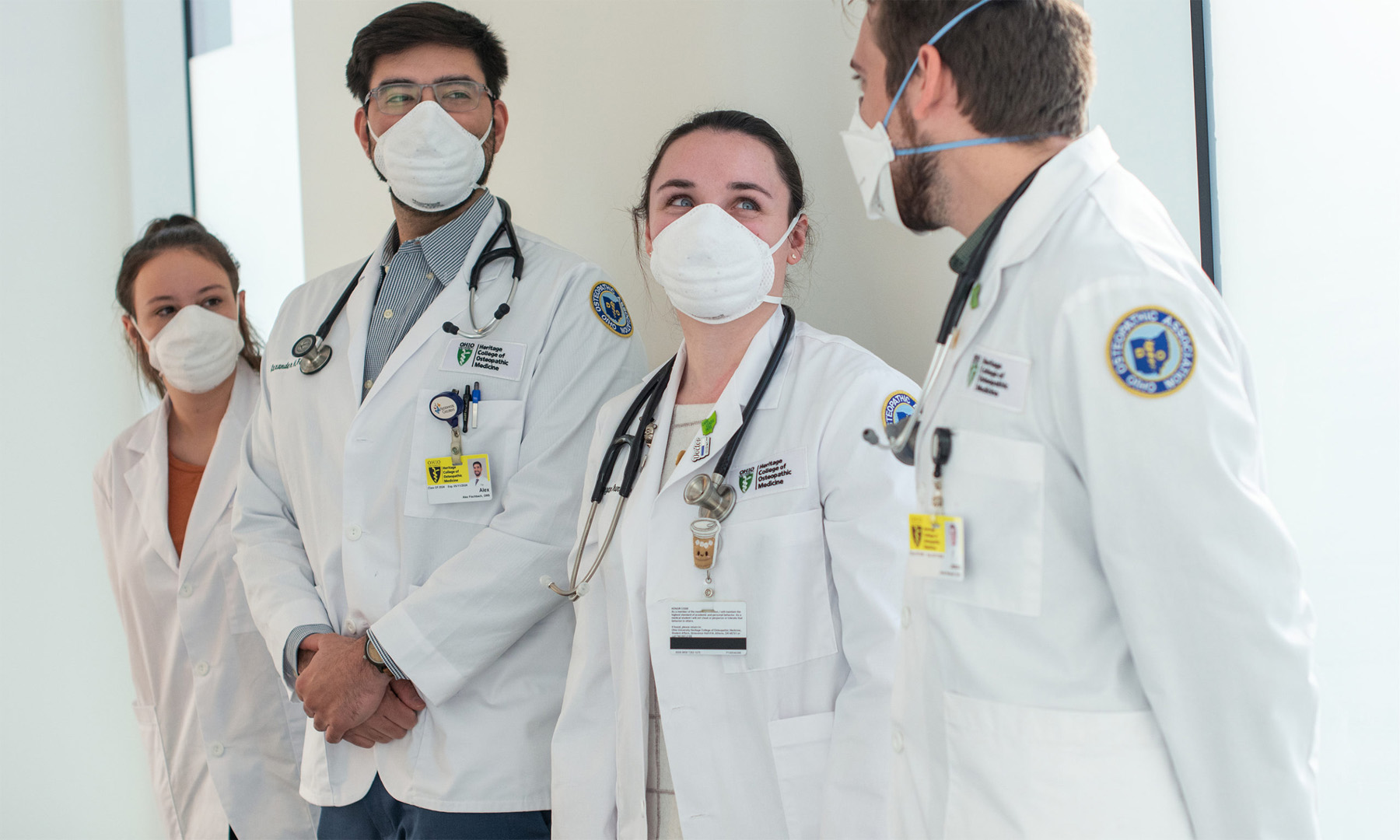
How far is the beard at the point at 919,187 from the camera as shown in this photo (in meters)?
1.18

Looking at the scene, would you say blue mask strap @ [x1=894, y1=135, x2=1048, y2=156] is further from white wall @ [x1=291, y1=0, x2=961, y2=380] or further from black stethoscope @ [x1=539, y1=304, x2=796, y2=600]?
white wall @ [x1=291, y1=0, x2=961, y2=380]

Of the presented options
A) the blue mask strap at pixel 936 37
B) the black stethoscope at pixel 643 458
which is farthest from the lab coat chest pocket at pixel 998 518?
the black stethoscope at pixel 643 458

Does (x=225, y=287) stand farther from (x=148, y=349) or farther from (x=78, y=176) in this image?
(x=78, y=176)

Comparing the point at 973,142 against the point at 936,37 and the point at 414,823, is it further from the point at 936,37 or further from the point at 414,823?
the point at 414,823

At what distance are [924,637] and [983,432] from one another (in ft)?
0.75

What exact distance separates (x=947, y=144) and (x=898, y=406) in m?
0.49

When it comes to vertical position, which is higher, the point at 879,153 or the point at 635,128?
the point at 635,128

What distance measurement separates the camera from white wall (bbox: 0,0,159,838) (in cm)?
352

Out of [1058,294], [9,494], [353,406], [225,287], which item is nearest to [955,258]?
[1058,294]

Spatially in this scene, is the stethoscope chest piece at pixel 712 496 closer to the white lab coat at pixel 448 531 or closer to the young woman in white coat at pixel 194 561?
the white lab coat at pixel 448 531

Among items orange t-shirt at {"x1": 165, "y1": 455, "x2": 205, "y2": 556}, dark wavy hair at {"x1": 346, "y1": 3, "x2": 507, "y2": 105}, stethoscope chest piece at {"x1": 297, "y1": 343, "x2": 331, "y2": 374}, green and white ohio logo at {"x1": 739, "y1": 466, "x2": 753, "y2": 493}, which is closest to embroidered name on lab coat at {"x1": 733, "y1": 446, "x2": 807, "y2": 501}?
green and white ohio logo at {"x1": 739, "y1": 466, "x2": 753, "y2": 493}

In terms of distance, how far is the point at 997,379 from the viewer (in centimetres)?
104

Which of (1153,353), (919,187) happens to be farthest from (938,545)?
(919,187)

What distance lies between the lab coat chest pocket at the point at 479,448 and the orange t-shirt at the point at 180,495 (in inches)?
38.6
